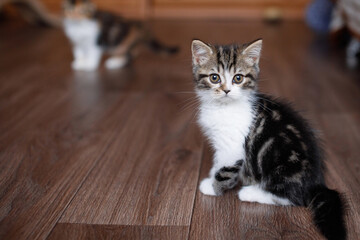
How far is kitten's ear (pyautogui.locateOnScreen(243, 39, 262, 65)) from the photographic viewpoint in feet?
4.74

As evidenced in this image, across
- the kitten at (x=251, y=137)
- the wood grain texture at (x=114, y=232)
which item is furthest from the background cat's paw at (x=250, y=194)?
the wood grain texture at (x=114, y=232)

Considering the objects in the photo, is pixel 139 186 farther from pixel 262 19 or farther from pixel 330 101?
pixel 262 19

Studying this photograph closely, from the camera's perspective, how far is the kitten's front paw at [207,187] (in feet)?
4.91

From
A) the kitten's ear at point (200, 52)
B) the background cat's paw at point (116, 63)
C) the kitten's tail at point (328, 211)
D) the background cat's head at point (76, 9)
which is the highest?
the kitten's ear at point (200, 52)

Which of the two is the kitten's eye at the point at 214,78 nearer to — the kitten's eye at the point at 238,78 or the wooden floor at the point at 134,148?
the kitten's eye at the point at 238,78

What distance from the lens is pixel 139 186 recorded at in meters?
1.58

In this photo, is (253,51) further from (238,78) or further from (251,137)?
(251,137)

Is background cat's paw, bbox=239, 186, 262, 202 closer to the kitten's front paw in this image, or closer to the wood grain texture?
the kitten's front paw

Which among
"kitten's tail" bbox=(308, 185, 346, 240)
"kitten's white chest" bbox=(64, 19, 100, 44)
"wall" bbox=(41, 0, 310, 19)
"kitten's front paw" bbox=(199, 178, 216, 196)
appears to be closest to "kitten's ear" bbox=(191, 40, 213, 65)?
"kitten's front paw" bbox=(199, 178, 216, 196)

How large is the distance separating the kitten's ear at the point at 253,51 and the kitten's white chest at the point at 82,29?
1.87m

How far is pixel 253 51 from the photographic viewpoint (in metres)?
1.47

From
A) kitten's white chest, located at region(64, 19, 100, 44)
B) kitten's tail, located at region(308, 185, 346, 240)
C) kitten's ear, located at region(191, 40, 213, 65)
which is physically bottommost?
kitten's tail, located at region(308, 185, 346, 240)

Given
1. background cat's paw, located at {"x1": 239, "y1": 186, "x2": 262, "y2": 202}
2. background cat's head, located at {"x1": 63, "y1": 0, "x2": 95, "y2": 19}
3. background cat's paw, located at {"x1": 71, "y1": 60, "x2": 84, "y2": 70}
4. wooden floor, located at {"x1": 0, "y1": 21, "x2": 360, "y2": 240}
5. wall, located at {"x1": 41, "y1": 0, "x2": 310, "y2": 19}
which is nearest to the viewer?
wooden floor, located at {"x1": 0, "y1": 21, "x2": 360, "y2": 240}

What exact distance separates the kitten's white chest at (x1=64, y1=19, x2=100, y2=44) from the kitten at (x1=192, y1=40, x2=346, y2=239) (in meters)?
1.73
